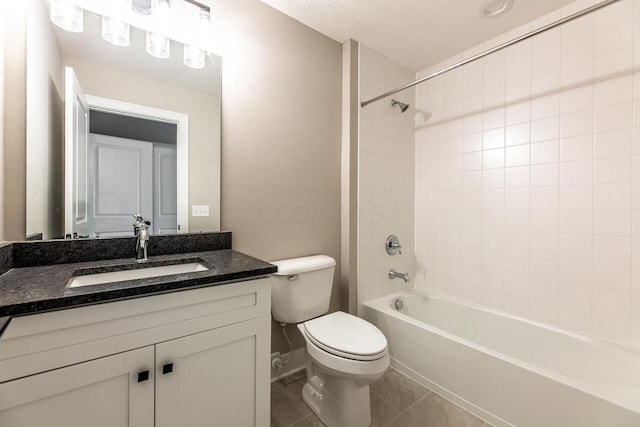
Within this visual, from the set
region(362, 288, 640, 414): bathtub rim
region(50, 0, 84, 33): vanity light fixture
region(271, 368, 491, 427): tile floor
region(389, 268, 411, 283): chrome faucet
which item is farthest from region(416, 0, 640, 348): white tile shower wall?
region(50, 0, 84, 33): vanity light fixture

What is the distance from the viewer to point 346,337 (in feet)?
4.46

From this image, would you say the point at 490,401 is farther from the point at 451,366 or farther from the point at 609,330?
the point at 609,330

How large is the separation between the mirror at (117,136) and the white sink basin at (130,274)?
0.75 feet

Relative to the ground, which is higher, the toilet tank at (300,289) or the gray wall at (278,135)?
the gray wall at (278,135)

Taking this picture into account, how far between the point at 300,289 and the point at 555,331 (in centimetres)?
153

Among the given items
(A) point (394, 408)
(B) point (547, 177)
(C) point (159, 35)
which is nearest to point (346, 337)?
(A) point (394, 408)

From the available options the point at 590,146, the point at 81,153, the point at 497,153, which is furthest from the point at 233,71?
the point at 590,146

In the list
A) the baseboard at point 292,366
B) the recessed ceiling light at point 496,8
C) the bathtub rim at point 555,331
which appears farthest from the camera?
the baseboard at point 292,366

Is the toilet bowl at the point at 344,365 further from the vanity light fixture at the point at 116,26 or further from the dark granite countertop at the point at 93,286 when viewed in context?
the vanity light fixture at the point at 116,26

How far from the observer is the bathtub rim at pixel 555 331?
1117mm

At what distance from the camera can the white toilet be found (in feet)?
4.11

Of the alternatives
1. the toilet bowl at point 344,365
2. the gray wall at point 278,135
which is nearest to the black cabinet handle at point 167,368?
the toilet bowl at point 344,365

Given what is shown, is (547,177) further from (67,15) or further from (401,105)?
(67,15)

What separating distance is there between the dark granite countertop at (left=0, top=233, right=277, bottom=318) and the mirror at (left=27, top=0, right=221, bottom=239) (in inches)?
7.5
